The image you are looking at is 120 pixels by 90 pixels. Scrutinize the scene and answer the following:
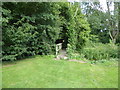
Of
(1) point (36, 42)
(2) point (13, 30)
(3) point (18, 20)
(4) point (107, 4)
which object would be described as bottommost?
(1) point (36, 42)

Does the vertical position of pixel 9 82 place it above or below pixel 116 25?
below

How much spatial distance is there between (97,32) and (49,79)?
38.9ft

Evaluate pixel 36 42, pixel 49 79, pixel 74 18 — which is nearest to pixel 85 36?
pixel 74 18

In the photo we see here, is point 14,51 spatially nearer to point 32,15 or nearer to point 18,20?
point 18,20

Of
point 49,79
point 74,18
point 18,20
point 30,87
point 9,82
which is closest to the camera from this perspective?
point 30,87

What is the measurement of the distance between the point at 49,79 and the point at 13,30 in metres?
2.61

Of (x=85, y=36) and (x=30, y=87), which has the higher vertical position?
(x=85, y=36)

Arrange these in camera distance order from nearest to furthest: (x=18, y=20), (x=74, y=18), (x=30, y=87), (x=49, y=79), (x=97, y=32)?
(x=30, y=87), (x=49, y=79), (x=18, y=20), (x=74, y=18), (x=97, y=32)

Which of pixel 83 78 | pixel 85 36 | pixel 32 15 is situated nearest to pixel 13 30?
pixel 32 15

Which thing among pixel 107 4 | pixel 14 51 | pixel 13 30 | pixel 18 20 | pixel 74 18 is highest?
A: pixel 107 4

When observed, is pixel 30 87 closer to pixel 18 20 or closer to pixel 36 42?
pixel 36 42

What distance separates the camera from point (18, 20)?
15.0 feet

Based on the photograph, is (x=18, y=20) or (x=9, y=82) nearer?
(x=9, y=82)

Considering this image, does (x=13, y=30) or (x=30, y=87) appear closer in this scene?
(x=30, y=87)
